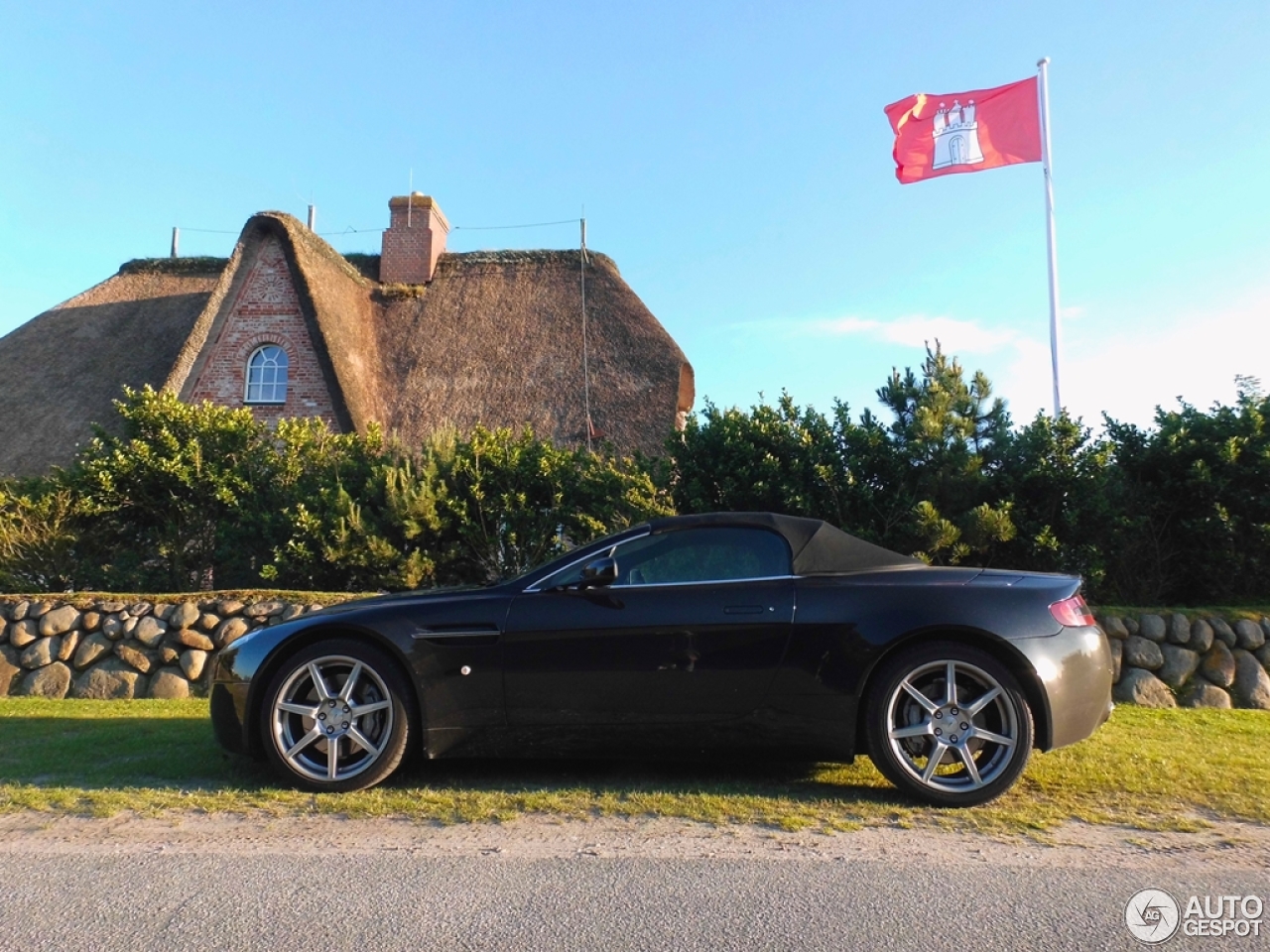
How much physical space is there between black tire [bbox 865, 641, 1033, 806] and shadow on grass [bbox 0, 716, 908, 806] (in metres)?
0.20

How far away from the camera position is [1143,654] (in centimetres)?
781

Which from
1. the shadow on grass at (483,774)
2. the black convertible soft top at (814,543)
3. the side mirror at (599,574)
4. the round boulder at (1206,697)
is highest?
the black convertible soft top at (814,543)

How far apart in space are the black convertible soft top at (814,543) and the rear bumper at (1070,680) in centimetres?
83

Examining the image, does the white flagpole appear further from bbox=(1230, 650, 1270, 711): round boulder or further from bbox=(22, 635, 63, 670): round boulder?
bbox=(22, 635, 63, 670): round boulder

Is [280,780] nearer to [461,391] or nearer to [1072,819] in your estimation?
[1072,819]

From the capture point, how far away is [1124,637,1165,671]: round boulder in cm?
780

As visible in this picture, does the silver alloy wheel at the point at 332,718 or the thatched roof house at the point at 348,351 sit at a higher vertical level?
the thatched roof house at the point at 348,351

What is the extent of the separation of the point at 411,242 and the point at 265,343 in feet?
17.1

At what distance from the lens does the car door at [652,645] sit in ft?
14.6

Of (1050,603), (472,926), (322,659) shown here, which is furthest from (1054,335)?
(472,926)

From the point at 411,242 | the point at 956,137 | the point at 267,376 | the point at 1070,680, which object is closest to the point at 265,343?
the point at 267,376
